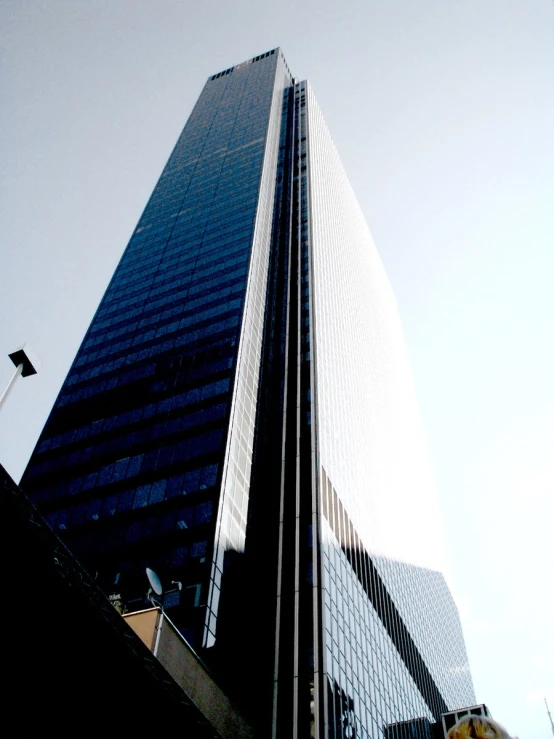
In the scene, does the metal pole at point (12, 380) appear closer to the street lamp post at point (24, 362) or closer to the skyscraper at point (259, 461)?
the street lamp post at point (24, 362)

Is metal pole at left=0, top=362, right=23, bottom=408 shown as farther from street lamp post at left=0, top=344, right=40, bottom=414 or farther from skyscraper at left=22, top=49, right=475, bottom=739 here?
skyscraper at left=22, top=49, right=475, bottom=739

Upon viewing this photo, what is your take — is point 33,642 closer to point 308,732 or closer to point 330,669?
point 308,732

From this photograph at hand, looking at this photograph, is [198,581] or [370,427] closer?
[198,581]

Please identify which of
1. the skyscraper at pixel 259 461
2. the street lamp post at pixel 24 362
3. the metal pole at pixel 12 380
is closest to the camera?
the metal pole at pixel 12 380

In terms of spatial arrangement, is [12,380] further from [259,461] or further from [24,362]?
[259,461]

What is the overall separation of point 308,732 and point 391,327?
11948cm

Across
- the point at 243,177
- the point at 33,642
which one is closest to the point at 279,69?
the point at 243,177

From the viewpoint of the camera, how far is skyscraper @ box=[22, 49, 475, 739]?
45.3m

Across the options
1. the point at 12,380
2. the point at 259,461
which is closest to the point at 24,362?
the point at 12,380

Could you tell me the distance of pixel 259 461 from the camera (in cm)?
6044

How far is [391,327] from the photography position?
495 feet

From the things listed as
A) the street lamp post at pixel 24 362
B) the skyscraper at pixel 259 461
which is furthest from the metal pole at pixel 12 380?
the skyscraper at pixel 259 461

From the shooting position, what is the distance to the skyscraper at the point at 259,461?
4528 centimetres

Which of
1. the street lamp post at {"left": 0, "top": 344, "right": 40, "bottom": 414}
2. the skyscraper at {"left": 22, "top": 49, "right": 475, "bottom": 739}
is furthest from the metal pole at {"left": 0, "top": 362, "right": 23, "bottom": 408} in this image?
the skyscraper at {"left": 22, "top": 49, "right": 475, "bottom": 739}
